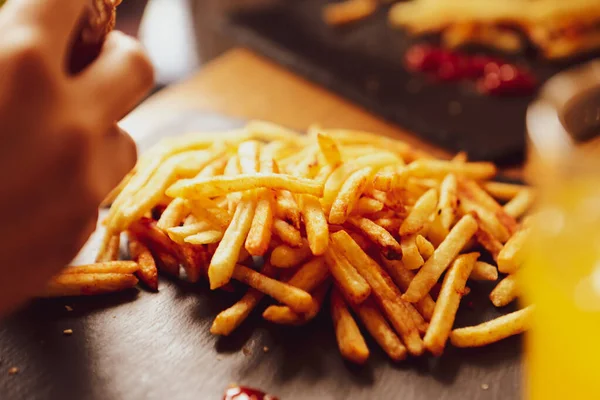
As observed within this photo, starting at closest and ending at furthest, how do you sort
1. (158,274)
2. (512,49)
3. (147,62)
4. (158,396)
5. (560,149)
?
(560,149) → (147,62) → (158,396) → (158,274) → (512,49)

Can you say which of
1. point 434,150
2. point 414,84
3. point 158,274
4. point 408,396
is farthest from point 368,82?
point 408,396

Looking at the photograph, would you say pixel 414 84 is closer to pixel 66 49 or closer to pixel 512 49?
pixel 512 49

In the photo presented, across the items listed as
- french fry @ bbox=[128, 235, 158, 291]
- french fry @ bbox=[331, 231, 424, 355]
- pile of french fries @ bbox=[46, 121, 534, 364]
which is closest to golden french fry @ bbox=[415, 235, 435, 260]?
pile of french fries @ bbox=[46, 121, 534, 364]

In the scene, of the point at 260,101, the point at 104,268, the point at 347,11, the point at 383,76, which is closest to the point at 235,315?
the point at 104,268

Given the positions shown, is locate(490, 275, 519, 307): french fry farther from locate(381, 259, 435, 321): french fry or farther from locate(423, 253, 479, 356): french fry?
locate(381, 259, 435, 321): french fry

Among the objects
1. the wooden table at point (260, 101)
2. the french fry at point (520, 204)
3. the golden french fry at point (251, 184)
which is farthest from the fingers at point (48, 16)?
the wooden table at point (260, 101)

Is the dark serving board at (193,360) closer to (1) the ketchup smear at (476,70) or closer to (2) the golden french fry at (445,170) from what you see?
(2) the golden french fry at (445,170)

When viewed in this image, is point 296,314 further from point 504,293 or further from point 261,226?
point 504,293
